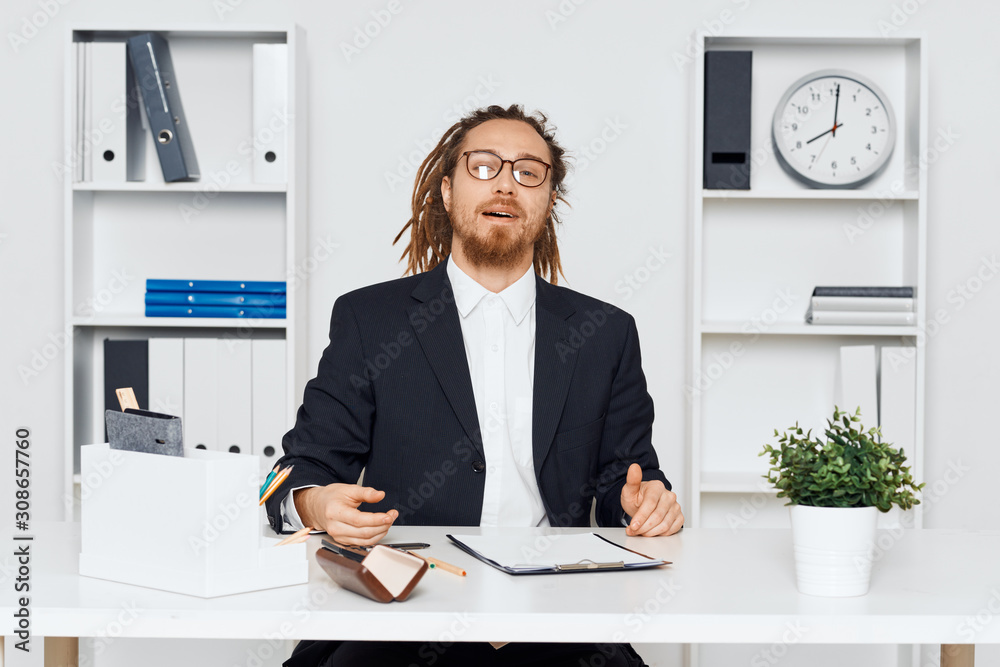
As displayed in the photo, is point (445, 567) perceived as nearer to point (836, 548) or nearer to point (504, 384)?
point (836, 548)

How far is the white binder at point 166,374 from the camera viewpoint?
261 cm

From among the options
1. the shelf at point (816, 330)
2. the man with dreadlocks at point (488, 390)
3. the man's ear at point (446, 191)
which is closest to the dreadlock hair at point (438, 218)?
A: the man's ear at point (446, 191)

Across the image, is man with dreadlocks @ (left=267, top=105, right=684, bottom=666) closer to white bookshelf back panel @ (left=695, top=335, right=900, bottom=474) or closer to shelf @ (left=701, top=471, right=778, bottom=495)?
shelf @ (left=701, top=471, right=778, bottom=495)

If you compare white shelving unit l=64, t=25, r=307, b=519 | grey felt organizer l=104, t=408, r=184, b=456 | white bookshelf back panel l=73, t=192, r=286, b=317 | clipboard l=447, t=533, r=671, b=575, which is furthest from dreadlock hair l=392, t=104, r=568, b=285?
grey felt organizer l=104, t=408, r=184, b=456

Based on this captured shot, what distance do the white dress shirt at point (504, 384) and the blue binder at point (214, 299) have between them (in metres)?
0.87

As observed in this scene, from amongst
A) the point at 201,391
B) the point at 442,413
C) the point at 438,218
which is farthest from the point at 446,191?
the point at 201,391

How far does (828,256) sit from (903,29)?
718 millimetres

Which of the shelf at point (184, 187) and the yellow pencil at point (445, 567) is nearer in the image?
the yellow pencil at point (445, 567)

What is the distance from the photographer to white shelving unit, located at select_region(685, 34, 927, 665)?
9.12 ft

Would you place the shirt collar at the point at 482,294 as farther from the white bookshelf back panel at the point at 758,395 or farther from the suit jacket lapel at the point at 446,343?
the white bookshelf back panel at the point at 758,395

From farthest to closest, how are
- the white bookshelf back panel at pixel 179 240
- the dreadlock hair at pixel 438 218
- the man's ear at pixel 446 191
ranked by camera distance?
the white bookshelf back panel at pixel 179 240 < the dreadlock hair at pixel 438 218 < the man's ear at pixel 446 191

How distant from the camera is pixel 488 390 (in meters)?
1.84

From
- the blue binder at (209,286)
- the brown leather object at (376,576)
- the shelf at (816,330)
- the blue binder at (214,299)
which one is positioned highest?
the blue binder at (209,286)

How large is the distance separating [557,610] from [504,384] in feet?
2.74
